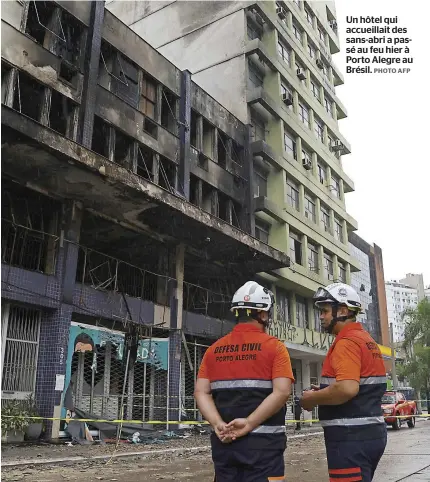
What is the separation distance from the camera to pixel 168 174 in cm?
2073

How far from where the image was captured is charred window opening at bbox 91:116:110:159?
17.9 metres

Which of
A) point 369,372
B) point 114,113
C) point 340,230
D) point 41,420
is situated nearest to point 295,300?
point 340,230

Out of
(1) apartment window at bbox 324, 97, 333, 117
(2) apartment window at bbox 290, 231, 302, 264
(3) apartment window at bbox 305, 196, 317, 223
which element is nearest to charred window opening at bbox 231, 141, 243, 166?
(2) apartment window at bbox 290, 231, 302, 264

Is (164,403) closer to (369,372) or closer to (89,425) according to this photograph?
(89,425)

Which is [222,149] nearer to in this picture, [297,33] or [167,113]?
[167,113]

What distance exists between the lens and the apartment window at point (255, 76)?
2872 cm

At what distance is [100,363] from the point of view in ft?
53.7

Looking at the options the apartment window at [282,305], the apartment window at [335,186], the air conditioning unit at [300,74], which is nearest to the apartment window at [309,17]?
the air conditioning unit at [300,74]

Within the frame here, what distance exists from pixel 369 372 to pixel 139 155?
17.3m

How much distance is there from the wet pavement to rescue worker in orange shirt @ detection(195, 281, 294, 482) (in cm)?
471

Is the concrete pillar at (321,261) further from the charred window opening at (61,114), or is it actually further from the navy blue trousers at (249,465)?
the navy blue trousers at (249,465)

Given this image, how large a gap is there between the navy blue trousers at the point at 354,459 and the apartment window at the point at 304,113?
104 feet

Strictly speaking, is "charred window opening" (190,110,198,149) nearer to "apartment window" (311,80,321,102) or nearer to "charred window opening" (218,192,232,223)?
"charred window opening" (218,192,232,223)

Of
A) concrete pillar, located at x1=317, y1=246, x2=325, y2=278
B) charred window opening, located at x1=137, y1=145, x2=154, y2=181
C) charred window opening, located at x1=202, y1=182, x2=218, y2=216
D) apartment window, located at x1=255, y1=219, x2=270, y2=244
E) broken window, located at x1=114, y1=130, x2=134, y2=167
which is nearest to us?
broken window, located at x1=114, y1=130, x2=134, y2=167
